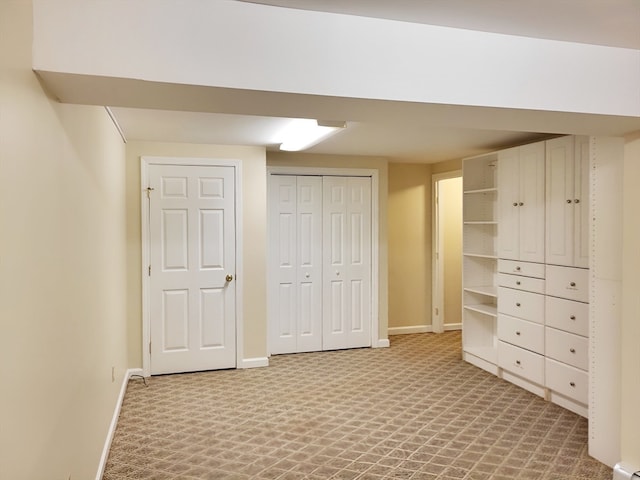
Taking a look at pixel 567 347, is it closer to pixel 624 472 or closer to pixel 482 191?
pixel 624 472

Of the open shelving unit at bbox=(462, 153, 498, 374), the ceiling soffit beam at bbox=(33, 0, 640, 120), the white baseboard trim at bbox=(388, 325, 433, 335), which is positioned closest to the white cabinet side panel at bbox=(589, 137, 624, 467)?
the ceiling soffit beam at bbox=(33, 0, 640, 120)

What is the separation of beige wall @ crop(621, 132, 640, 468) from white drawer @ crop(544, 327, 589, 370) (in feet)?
3.31

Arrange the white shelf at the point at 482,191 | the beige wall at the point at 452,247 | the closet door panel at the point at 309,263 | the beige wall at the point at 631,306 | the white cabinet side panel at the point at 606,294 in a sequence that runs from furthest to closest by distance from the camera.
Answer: the beige wall at the point at 452,247
the closet door panel at the point at 309,263
the white shelf at the point at 482,191
the white cabinet side panel at the point at 606,294
the beige wall at the point at 631,306

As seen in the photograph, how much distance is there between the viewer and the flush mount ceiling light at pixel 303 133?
361 cm

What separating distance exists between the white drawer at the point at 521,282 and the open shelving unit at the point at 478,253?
540 millimetres

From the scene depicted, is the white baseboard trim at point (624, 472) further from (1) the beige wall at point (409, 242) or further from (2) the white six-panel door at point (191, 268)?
(1) the beige wall at point (409, 242)

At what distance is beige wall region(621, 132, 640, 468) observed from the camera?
8.39 feet

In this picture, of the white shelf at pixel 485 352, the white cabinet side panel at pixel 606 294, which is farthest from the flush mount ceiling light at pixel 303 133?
the white shelf at pixel 485 352

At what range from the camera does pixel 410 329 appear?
6500mm

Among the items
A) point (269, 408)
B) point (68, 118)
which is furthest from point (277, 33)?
point (269, 408)

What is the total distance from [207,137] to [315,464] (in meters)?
2.88

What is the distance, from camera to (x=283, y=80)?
68.7 inches

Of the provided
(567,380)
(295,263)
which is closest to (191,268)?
(295,263)

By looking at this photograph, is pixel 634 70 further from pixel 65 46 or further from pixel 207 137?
pixel 207 137
